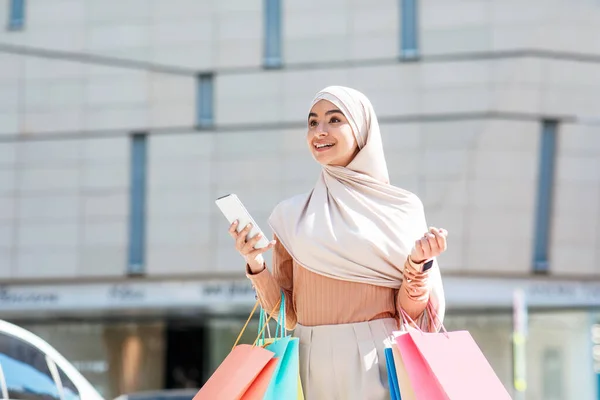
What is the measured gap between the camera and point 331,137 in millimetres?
3590

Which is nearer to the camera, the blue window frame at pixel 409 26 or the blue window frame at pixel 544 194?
the blue window frame at pixel 544 194

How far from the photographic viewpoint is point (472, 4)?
67.2 feet

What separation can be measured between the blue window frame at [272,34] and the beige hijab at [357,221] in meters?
17.9

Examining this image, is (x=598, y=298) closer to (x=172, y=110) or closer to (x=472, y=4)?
(x=472, y=4)

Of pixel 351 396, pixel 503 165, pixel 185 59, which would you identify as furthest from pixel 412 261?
pixel 185 59

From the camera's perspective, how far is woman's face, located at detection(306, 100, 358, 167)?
141 inches

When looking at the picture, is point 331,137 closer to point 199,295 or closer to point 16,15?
point 199,295

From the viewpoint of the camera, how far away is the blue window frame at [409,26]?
68.1ft

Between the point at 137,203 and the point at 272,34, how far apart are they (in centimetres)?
463

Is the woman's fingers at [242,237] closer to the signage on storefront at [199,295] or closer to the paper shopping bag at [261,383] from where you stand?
the paper shopping bag at [261,383]

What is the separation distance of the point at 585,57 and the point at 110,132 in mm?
9975

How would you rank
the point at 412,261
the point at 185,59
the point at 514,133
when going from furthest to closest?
the point at 185,59 → the point at 514,133 → the point at 412,261

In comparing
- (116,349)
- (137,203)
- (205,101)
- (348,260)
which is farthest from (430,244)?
(116,349)

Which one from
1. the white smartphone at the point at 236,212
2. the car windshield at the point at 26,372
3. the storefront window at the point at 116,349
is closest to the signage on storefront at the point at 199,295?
the storefront window at the point at 116,349
